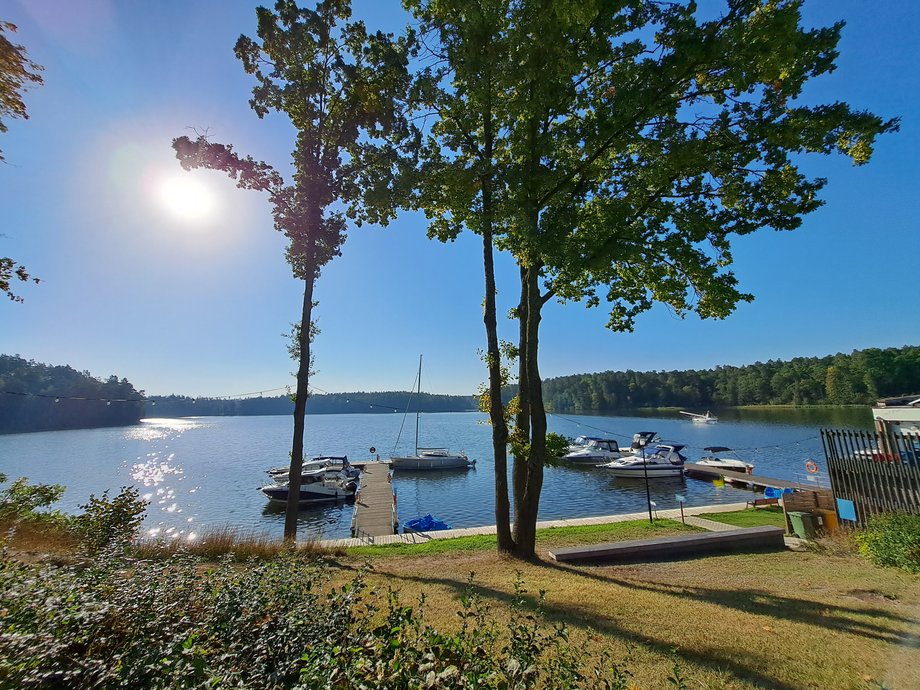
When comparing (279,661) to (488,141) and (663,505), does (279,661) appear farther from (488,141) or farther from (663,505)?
(663,505)

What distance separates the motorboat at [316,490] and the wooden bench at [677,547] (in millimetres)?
23141

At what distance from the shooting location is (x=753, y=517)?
16.2 metres

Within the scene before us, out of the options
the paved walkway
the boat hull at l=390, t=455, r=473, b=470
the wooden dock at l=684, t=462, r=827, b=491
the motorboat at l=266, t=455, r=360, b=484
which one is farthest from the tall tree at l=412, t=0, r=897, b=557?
the boat hull at l=390, t=455, r=473, b=470

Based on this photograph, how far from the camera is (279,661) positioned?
2441 millimetres

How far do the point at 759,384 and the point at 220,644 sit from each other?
5011 inches

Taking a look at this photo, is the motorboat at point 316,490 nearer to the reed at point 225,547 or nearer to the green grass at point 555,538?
the green grass at point 555,538

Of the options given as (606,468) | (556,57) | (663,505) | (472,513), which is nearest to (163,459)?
(472,513)

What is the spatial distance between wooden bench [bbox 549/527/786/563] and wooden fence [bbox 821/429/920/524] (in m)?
2.47

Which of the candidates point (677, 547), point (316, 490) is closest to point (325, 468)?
point (316, 490)

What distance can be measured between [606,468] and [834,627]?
3543cm

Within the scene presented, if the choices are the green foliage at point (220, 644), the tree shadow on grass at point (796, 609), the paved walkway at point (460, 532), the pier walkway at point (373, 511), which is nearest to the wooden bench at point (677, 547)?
the tree shadow on grass at point (796, 609)

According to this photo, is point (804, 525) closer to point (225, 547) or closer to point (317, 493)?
point (225, 547)

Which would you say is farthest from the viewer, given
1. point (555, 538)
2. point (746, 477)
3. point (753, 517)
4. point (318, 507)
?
point (746, 477)

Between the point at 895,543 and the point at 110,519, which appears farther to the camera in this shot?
the point at 110,519
